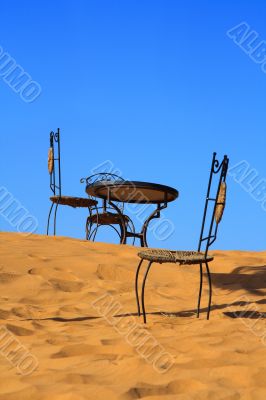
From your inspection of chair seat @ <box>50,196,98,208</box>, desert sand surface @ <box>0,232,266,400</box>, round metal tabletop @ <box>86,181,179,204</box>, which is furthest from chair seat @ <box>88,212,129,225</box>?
desert sand surface @ <box>0,232,266,400</box>

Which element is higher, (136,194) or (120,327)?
(136,194)

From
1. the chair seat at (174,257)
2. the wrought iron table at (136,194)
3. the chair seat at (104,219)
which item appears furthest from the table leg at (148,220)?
the chair seat at (174,257)

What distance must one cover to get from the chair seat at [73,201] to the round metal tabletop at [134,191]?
4.91 feet

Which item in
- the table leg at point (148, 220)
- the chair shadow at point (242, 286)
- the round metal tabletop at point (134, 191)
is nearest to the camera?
the chair shadow at point (242, 286)

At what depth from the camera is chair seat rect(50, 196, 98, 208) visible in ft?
27.4

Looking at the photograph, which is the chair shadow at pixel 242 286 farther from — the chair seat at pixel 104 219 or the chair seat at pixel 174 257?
the chair seat at pixel 104 219

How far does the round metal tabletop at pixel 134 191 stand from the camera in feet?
20.5

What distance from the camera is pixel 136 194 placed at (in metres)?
6.66

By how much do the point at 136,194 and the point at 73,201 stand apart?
2153 mm

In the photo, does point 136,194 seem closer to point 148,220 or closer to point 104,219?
point 148,220

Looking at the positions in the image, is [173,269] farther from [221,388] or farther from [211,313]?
[221,388]

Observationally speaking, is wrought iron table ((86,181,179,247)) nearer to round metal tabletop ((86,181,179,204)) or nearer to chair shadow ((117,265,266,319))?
round metal tabletop ((86,181,179,204))

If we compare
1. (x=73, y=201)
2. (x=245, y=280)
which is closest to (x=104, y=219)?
(x=73, y=201)

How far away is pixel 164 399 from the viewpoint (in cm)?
203
